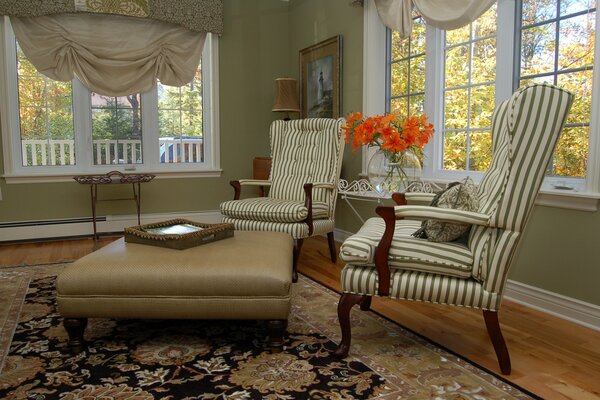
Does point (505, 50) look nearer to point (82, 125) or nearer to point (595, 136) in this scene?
point (595, 136)

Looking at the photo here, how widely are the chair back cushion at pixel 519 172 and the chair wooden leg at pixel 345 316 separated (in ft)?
1.58

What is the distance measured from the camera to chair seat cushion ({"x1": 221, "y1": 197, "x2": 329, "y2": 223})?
3.35 metres

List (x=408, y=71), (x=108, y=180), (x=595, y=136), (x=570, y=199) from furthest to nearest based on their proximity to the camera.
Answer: (x=108, y=180) < (x=408, y=71) < (x=570, y=199) < (x=595, y=136)

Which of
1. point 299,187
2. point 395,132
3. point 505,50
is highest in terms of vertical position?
point 505,50

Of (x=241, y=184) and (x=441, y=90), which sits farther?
(x=241, y=184)

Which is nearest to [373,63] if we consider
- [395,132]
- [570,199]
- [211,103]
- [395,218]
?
[395,132]

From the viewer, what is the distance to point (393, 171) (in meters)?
3.01

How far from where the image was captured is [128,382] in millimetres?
1849

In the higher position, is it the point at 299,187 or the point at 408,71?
the point at 408,71

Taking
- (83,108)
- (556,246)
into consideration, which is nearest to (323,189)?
(556,246)

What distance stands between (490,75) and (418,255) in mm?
1626

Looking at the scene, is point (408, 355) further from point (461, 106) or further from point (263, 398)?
point (461, 106)

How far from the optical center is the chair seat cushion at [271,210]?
3.35 m

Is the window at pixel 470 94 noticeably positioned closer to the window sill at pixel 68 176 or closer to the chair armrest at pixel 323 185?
the chair armrest at pixel 323 185
